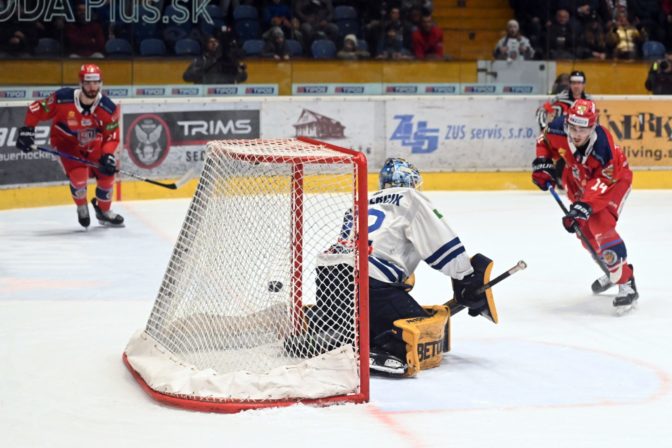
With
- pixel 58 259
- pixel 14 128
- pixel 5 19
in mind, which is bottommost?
pixel 58 259

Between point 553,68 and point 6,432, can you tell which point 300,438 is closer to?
point 6,432

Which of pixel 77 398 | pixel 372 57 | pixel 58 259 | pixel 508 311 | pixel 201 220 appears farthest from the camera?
pixel 372 57

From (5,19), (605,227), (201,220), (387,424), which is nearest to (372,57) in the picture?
(5,19)

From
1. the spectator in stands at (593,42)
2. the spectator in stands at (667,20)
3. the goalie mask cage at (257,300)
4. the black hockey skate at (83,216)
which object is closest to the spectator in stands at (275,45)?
the spectator in stands at (593,42)

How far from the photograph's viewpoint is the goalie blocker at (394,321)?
4469 mm

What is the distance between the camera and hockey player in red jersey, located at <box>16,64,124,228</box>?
8336mm

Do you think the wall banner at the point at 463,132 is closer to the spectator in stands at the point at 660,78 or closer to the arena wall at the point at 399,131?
the arena wall at the point at 399,131

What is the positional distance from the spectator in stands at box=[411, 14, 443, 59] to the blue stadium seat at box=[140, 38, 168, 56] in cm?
230

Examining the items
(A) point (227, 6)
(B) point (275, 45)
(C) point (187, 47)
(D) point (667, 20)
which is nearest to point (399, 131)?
(B) point (275, 45)

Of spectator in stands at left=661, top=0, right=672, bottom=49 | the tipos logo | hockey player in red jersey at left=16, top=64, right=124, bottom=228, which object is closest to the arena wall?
the tipos logo

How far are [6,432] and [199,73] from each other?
22.1 ft

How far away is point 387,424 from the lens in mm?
4004

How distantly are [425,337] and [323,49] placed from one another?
661 cm

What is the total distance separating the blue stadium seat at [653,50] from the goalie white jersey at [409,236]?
7720 mm
